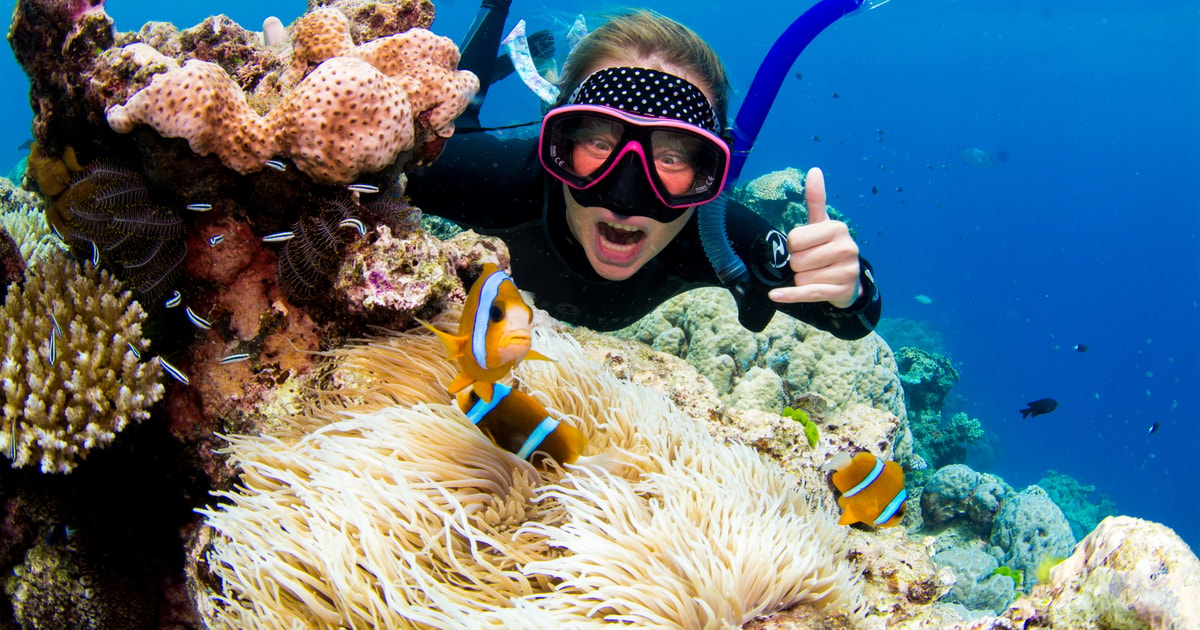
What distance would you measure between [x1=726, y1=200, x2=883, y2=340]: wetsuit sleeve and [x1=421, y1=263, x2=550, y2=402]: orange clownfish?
5.36 feet

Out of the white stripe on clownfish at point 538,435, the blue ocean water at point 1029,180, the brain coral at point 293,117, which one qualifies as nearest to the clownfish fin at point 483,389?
the white stripe on clownfish at point 538,435

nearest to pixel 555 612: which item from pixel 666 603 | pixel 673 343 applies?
pixel 666 603

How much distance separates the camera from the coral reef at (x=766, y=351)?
6.28m

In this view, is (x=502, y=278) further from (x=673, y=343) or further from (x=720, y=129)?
(x=673, y=343)

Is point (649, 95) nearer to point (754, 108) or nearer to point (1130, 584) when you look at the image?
point (754, 108)

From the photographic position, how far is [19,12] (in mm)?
2391

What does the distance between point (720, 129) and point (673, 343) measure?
3.65 metres


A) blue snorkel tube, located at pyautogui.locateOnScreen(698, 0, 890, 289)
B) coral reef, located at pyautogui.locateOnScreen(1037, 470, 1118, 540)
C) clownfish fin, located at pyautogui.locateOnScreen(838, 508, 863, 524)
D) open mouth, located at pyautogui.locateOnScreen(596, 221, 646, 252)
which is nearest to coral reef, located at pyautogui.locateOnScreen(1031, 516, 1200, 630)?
clownfish fin, located at pyautogui.locateOnScreen(838, 508, 863, 524)

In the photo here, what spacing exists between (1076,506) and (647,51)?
947 inches

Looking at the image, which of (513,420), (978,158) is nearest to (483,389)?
(513,420)

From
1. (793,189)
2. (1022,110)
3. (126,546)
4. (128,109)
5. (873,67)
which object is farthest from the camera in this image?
(873,67)

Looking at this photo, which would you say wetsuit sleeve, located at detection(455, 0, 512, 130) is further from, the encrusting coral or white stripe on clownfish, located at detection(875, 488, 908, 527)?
white stripe on clownfish, located at detection(875, 488, 908, 527)

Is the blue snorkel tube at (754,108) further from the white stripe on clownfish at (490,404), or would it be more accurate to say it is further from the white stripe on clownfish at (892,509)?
the white stripe on clownfish at (490,404)

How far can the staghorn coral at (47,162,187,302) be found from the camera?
2.14m
